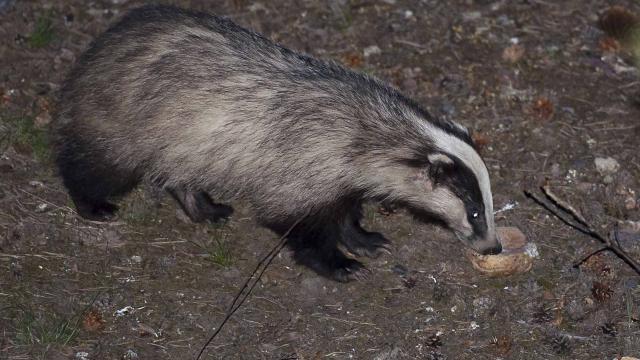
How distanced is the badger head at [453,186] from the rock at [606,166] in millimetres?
1615

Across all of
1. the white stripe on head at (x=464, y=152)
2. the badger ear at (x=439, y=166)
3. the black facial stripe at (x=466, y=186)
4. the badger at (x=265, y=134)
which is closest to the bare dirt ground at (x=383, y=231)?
the badger at (x=265, y=134)

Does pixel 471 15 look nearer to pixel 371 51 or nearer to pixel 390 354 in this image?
pixel 371 51

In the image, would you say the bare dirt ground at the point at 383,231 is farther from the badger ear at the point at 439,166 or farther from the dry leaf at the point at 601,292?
the badger ear at the point at 439,166

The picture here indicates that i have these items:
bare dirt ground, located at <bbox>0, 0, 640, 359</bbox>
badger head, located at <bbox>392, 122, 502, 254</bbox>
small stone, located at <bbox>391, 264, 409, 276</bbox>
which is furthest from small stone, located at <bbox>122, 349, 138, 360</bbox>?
badger head, located at <bbox>392, 122, 502, 254</bbox>

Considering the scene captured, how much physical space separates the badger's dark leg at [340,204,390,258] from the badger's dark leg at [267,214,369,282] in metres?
0.19

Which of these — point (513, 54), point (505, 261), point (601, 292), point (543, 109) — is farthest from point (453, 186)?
point (513, 54)

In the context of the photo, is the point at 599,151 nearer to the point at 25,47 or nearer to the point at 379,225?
the point at 379,225

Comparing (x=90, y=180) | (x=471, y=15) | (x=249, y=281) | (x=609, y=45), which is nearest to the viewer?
(x=249, y=281)

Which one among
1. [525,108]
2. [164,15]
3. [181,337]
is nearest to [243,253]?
[181,337]

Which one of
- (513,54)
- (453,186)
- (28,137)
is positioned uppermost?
(453,186)

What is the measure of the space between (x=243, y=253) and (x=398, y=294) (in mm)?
1179

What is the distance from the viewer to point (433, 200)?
6.17 meters

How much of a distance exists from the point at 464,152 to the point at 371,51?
109 inches

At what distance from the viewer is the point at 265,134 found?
630cm
